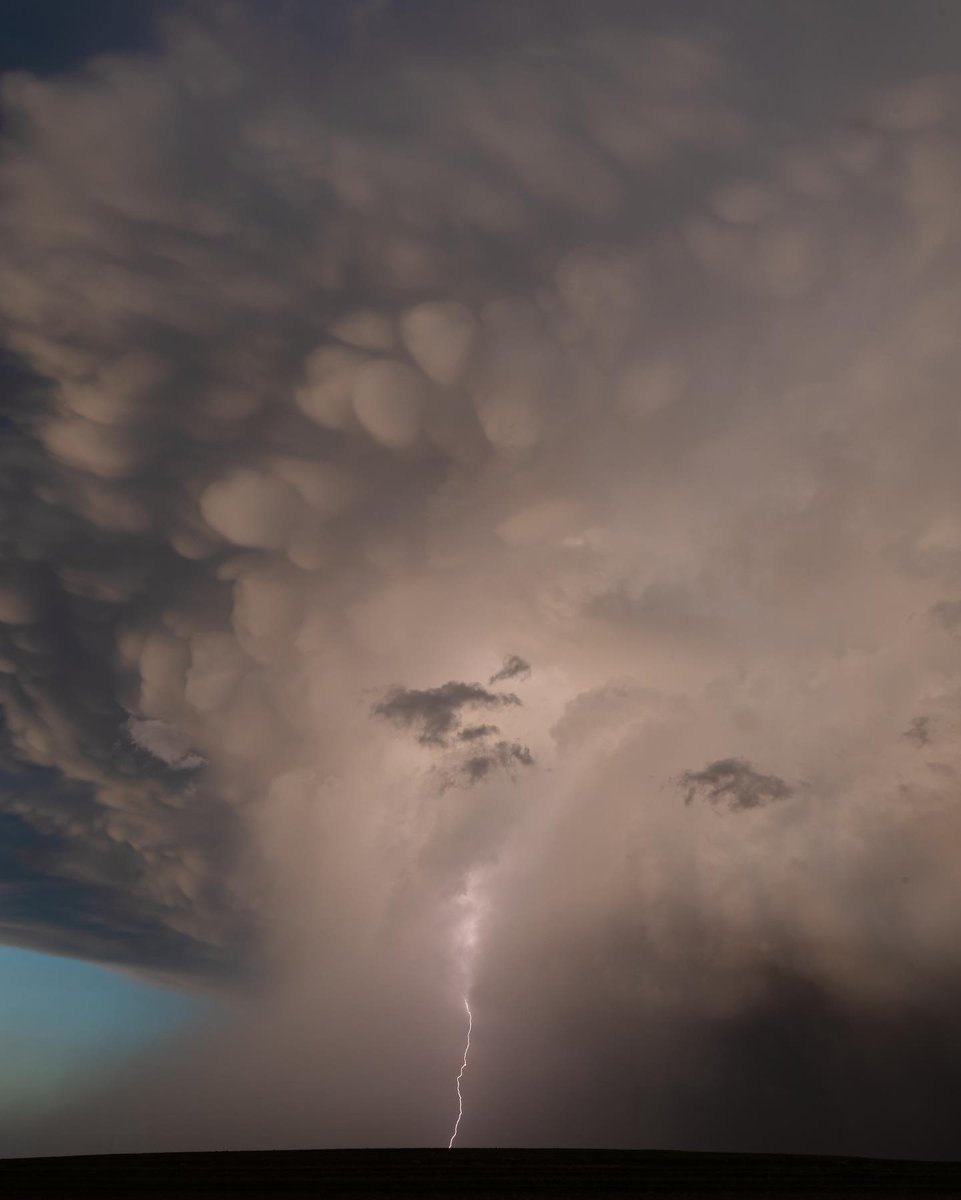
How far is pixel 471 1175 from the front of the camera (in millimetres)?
68938

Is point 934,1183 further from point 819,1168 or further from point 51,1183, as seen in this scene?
point 51,1183

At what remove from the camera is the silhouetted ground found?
207ft

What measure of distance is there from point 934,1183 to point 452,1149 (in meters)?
48.6

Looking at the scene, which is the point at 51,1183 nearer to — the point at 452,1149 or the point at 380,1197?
the point at 380,1197

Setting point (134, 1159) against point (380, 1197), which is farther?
point (134, 1159)

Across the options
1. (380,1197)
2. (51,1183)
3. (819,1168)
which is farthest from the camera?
(819,1168)

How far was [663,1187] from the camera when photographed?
2581 inches

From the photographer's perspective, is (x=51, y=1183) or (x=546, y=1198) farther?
(x=51, y=1183)

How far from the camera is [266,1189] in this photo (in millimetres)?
63031

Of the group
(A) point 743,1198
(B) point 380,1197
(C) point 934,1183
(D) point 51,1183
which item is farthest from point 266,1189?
(C) point 934,1183

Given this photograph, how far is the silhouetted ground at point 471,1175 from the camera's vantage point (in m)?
63.0

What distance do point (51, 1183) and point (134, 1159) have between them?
14.8 metres

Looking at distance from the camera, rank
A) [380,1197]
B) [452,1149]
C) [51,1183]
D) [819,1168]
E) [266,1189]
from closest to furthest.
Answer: [380,1197] < [266,1189] < [51,1183] < [819,1168] < [452,1149]

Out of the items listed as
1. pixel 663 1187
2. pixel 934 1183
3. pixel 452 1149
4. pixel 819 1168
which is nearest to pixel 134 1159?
pixel 452 1149
